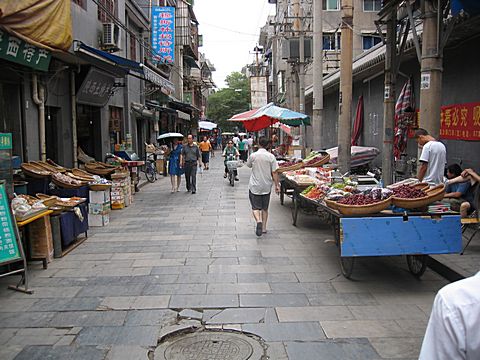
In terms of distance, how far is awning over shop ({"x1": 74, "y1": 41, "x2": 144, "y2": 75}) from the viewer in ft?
34.6

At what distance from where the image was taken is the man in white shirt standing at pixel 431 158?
7.59 metres

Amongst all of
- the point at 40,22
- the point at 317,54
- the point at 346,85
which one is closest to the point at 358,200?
the point at 40,22

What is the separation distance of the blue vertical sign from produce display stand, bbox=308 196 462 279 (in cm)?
1972

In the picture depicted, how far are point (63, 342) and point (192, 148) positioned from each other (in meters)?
10.9

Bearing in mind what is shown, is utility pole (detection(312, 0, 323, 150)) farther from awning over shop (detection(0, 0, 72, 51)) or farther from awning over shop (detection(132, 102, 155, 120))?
awning over shop (detection(132, 102, 155, 120))

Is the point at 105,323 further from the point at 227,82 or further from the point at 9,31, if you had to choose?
the point at 227,82

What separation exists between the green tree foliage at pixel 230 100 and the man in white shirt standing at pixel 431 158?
66834 mm

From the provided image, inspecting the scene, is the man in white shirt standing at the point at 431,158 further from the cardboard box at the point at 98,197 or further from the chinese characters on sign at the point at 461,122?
the cardboard box at the point at 98,197

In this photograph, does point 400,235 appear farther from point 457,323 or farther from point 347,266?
point 457,323

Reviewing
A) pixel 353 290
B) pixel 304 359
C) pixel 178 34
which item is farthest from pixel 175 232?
pixel 178 34

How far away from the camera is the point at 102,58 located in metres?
11.4

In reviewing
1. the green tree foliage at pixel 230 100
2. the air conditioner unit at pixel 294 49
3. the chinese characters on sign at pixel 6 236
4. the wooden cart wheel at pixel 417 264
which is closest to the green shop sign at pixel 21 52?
→ the chinese characters on sign at pixel 6 236

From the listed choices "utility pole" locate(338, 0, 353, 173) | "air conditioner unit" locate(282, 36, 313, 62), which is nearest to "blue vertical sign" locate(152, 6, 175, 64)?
"air conditioner unit" locate(282, 36, 313, 62)

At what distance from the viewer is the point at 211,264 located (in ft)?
23.2
